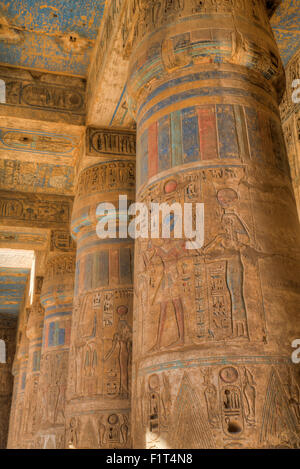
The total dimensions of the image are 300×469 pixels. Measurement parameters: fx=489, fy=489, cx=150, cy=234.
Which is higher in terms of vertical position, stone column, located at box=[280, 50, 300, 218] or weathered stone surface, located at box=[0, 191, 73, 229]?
weathered stone surface, located at box=[0, 191, 73, 229]

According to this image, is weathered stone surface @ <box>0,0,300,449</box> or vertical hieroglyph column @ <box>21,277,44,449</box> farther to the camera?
vertical hieroglyph column @ <box>21,277,44,449</box>

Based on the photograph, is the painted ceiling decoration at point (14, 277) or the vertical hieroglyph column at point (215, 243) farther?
the painted ceiling decoration at point (14, 277)

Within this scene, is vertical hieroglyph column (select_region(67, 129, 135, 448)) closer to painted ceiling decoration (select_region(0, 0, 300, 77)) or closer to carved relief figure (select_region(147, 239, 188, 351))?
painted ceiling decoration (select_region(0, 0, 300, 77))

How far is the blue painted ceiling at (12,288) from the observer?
44.4 ft

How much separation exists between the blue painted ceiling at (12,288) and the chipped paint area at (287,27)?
379 inches

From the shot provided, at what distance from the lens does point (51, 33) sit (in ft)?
20.5

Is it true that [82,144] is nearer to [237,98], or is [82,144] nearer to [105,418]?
[105,418]

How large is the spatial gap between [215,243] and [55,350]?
5.89 m

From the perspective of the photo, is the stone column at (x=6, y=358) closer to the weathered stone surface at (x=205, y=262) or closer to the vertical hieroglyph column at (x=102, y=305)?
the vertical hieroglyph column at (x=102, y=305)

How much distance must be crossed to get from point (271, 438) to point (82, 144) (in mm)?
5283

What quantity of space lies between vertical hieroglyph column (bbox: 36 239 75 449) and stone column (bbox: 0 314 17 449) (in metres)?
9.17

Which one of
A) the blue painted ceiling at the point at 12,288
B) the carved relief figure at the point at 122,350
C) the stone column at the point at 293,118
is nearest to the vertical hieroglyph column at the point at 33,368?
the blue painted ceiling at the point at 12,288

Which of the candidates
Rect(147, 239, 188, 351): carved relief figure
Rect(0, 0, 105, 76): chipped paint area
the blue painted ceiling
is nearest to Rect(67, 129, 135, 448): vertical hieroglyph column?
Rect(0, 0, 105, 76): chipped paint area

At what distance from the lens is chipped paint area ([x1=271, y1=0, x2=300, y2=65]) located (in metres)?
5.19
